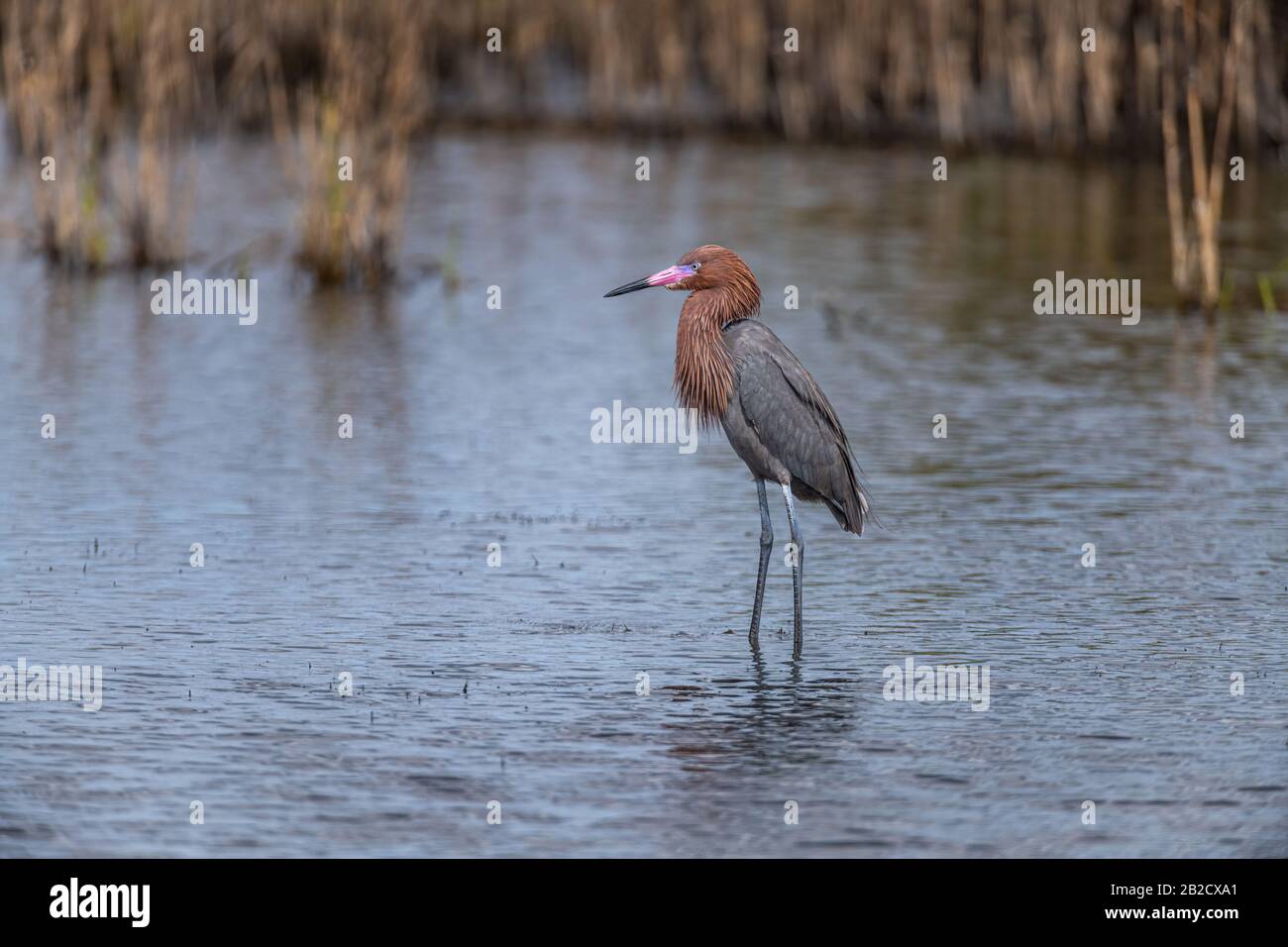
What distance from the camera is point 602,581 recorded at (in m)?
9.30

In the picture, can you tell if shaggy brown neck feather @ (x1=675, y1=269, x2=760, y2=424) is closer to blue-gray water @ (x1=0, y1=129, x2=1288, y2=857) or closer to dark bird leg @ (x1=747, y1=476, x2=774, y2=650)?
dark bird leg @ (x1=747, y1=476, x2=774, y2=650)

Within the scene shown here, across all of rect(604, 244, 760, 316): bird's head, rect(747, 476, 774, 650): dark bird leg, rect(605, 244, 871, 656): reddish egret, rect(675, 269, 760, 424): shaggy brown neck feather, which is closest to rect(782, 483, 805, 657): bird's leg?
rect(605, 244, 871, 656): reddish egret

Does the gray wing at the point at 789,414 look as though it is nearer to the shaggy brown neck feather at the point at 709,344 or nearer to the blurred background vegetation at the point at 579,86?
the shaggy brown neck feather at the point at 709,344

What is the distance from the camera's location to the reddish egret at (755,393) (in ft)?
27.0

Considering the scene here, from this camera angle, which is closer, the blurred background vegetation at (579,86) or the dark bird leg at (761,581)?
the dark bird leg at (761,581)

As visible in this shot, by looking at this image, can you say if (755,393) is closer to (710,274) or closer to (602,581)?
(710,274)

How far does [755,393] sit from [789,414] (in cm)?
15

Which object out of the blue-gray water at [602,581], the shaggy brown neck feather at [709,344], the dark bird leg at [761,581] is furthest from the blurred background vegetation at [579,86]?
the dark bird leg at [761,581]

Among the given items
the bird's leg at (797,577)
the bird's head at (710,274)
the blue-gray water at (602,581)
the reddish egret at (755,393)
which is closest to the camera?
the blue-gray water at (602,581)

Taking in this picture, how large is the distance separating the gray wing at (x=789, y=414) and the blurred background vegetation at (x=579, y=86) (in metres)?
8.35

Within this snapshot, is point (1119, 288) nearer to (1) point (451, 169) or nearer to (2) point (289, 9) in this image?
(1) point (451, 169)

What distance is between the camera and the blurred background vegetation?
1683 cm

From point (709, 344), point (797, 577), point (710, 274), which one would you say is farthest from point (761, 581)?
point (710, 274)
